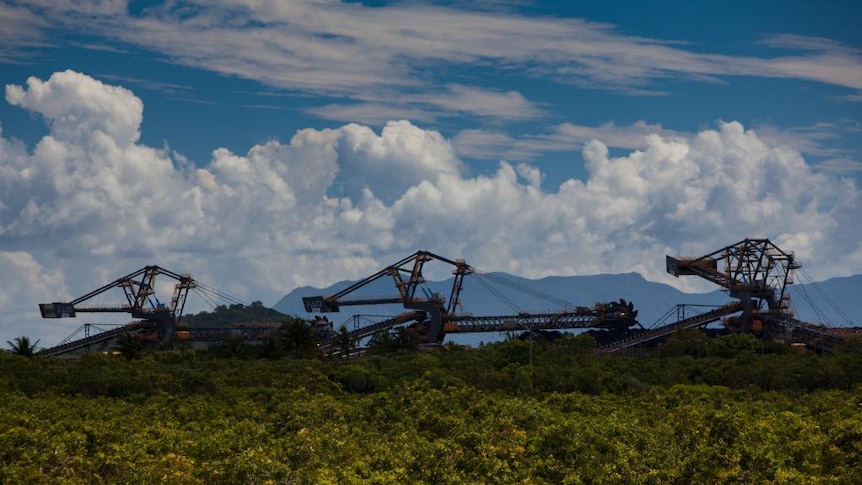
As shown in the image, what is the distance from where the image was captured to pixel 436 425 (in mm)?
89562

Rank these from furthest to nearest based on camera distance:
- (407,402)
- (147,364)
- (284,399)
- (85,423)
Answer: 1. (147,364)
2. (284,399)
3. (407,402)
4. (85,423)

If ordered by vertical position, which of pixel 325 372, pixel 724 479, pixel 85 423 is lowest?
pixel 724 479

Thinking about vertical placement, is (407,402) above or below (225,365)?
below

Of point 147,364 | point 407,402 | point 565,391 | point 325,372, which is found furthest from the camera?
point 147,364

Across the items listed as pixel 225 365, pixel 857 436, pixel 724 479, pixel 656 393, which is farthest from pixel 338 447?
pixel 225 365

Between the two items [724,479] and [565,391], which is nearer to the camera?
[724,479]

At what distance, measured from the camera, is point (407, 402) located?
359 feet

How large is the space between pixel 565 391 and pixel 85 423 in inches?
2564

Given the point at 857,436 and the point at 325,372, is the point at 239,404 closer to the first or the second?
the point at 325,372

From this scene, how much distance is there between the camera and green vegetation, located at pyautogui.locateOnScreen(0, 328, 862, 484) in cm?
6212

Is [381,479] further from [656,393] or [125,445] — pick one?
[656,393]

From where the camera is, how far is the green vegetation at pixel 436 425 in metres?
62.1

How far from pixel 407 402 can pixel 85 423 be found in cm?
3227

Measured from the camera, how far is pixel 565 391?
452 ft
